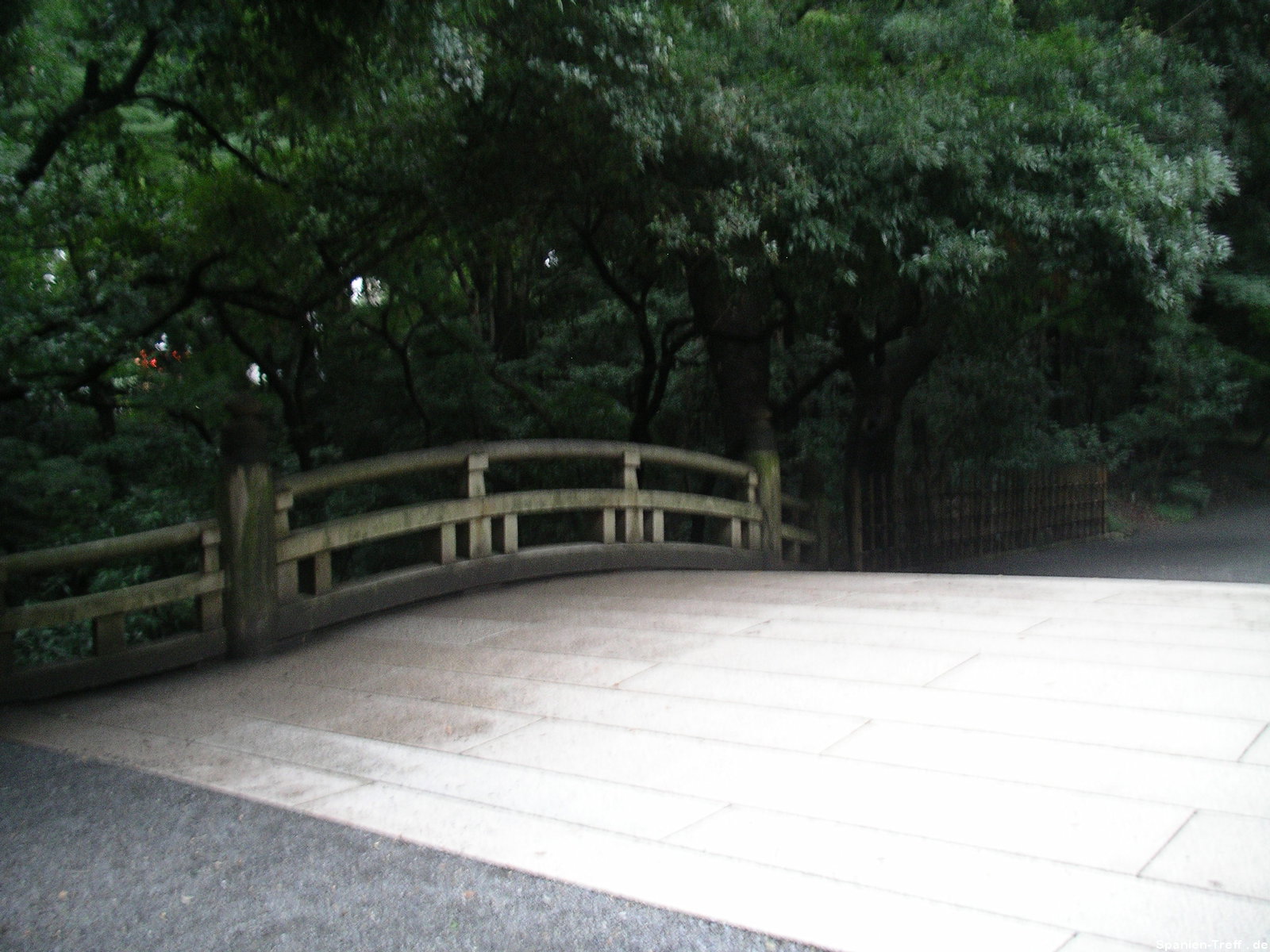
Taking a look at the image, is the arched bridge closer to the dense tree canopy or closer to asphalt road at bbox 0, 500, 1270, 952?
the dense tree canopy

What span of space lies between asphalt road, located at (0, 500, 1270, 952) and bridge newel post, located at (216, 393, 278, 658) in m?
1.93

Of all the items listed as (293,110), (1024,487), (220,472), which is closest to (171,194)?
(293,110)

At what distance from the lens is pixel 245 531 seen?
5.95 metres

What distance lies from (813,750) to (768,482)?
256 inches

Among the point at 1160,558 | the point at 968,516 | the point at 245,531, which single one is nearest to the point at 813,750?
the point at 245,531

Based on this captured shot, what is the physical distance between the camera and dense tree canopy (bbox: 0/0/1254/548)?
7.12 m

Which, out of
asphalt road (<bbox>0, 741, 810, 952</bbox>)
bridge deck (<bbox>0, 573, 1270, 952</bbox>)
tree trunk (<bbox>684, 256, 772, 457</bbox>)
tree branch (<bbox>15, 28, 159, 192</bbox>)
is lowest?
asphalt road (<bbox>0, 741, 810, 952</bbox>)

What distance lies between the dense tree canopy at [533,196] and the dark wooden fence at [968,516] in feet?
2.82

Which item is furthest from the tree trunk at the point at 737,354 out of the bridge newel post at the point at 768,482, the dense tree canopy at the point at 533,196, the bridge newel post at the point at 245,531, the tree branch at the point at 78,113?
the bridge newel post at the point at 245,531

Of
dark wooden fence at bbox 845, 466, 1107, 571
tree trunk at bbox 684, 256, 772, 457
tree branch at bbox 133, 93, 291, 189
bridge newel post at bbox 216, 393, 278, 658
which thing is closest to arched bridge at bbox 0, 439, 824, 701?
bridge newel post at bbox 216, 393, 278, 658

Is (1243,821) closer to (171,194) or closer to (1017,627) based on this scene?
(1017,627)

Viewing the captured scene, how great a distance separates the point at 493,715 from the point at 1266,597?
174 inches

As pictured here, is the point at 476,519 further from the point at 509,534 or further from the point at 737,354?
the point at 737,354

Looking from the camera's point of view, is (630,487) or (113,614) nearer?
(113,614)
